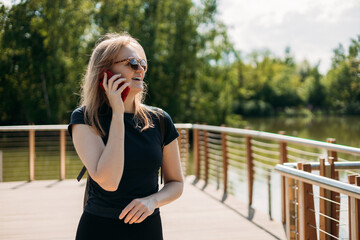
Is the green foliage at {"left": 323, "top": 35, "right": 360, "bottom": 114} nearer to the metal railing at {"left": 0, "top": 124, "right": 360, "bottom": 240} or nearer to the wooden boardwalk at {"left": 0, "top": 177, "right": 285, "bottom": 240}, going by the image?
the metal railing at {"left": 0, "top": 124, "right": 360, "bottom": 240}

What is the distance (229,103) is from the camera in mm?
22594

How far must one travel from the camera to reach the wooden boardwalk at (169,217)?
3.45 metres

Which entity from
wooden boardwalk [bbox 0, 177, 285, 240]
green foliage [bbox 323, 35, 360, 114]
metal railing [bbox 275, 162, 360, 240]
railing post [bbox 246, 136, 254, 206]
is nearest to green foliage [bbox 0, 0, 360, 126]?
green foliage [bbox 323, 35, 360, 114]

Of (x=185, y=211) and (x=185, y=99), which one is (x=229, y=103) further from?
(x=185, y=211)

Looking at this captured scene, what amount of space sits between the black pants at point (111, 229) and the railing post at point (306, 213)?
88 centimetres

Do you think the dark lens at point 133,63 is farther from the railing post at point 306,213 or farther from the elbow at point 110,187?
the railing post at point 306,213

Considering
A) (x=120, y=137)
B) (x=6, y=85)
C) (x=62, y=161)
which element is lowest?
(x=62, y=161)

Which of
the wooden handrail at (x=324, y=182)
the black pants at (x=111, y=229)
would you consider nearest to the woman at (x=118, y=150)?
the black pants at (x=111, y=229)

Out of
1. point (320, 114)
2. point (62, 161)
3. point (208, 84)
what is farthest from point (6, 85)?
point (208, 84)

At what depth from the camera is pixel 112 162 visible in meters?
1.13

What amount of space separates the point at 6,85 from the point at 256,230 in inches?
368

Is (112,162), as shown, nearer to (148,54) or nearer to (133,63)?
(133,63)

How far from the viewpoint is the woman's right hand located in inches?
46.4

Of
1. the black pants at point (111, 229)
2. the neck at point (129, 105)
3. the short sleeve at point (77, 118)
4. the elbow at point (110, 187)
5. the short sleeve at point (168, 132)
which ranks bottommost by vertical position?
the black pants at point (111, 229)
